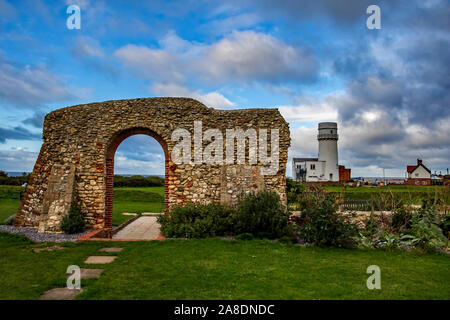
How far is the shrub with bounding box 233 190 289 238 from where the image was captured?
972 cm

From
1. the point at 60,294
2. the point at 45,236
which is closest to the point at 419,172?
the point at 45,236

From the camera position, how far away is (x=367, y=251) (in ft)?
27.1

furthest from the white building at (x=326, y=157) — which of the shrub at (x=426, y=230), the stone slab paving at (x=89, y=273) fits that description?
the stone slab paving at (x=89, y=273)

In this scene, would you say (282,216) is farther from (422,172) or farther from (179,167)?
(422,172)

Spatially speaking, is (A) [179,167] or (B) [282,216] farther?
(A) [179,167]

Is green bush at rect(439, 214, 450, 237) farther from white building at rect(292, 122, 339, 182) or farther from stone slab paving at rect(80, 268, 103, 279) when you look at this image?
white building at rect(292, 122, 339, 182)

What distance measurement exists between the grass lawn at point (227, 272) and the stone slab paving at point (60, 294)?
0.13 m

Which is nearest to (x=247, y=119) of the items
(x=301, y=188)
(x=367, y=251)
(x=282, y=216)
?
(x=282, y=216)

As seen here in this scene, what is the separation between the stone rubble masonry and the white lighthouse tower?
41.1 meters

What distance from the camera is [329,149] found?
1957 inches

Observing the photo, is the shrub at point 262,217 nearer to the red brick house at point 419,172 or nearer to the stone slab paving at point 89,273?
the stone slab paving at point 89,273

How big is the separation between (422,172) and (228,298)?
58426 mm

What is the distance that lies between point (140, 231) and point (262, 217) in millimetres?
5274
